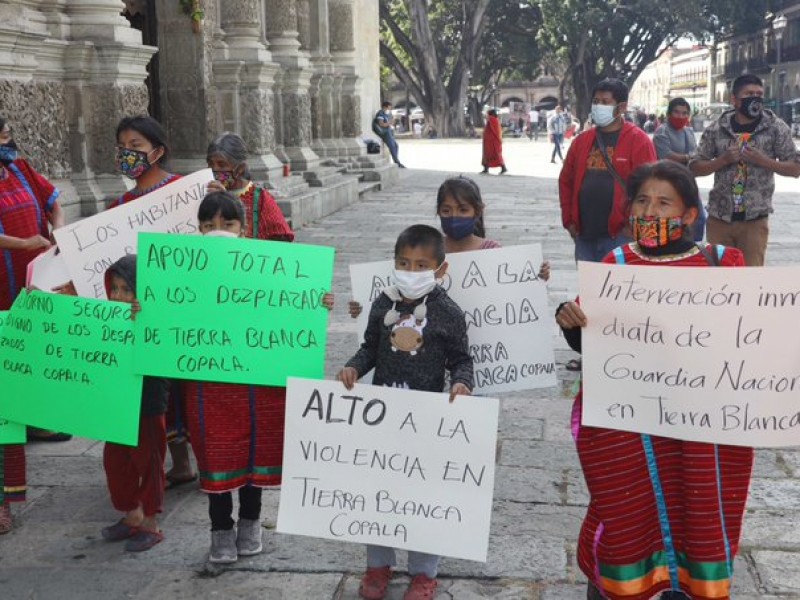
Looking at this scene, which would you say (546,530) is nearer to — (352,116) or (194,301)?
(194,301)

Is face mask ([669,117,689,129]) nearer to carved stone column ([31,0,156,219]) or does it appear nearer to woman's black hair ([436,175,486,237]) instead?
woman's black hair ([436,175,486,237])

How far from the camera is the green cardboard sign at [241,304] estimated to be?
3.78m

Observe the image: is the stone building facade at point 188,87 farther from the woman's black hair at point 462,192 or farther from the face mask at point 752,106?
the face mask at point 752,106

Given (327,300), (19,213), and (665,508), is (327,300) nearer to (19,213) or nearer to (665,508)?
(665,508)

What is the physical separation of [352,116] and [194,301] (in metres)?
16.3

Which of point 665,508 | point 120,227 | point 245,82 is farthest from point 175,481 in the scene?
point 245,82

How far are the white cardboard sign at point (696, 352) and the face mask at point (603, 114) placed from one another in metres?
3.10

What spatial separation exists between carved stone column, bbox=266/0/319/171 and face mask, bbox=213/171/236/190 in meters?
10.7

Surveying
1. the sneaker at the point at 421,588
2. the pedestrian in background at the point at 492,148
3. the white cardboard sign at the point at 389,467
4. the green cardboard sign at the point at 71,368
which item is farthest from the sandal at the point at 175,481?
the pedestrian in background at the point at 492,148

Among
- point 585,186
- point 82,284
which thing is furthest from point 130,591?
point 585,186

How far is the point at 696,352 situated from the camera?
3.14 metres

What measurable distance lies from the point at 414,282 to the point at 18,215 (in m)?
2.45

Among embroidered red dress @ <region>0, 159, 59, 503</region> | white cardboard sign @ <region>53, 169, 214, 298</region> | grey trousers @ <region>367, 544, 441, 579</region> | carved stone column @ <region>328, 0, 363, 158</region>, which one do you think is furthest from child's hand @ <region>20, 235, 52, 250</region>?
carved stone column @ <region>328, 0, 363, 158</region>

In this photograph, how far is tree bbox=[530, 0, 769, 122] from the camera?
2056 inches
